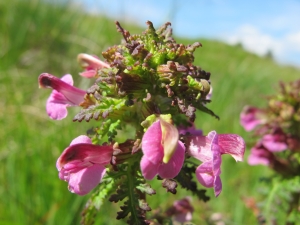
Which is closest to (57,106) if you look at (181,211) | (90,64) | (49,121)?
(90,64)

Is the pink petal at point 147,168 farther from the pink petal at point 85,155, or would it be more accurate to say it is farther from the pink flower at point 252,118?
the pink flower at point 252,118

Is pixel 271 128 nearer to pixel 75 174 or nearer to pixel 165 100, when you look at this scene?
pixel 165 100

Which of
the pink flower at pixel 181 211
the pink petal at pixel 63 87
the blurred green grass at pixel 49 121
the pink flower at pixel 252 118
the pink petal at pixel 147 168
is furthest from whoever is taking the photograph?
the blurred green grass at pixel 49 121

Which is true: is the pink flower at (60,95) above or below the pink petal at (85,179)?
above

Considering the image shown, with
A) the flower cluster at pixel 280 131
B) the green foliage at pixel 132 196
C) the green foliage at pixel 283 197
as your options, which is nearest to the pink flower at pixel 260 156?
the flower cluster at pixel 280 131

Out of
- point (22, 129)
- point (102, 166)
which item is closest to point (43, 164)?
point (22, 129)

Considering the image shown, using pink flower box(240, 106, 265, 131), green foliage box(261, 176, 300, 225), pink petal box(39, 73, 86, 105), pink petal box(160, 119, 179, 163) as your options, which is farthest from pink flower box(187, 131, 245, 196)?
pink flower box(240, 106, 265, 131)

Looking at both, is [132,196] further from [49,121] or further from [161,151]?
[49,121]
